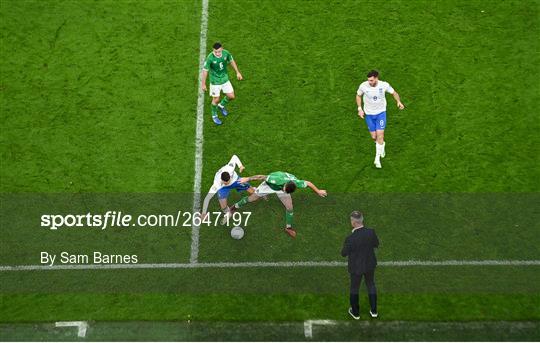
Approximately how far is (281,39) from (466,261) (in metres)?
6.77

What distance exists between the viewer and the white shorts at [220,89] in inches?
529

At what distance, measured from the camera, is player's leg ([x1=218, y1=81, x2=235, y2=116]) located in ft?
44.2

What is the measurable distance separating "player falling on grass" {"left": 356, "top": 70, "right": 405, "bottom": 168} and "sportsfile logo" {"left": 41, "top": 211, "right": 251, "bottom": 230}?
3043mm

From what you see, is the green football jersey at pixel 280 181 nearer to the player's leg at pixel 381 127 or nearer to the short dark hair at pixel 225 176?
the short dark hair at pixel 225 176

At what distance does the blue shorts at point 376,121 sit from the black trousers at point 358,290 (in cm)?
326

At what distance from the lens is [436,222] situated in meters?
12.7

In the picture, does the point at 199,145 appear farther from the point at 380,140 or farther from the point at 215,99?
the point at 380,140

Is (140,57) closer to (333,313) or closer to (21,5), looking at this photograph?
(21,5)

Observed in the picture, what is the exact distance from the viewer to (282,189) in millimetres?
11789

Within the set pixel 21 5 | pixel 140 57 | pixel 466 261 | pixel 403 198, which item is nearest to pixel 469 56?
pixel 403 198

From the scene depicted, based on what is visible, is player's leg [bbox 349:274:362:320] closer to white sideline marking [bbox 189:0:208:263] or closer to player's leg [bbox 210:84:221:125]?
white sideline marking [bbox 189:0:208:263]

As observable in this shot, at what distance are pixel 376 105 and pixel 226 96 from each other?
3.34 meters

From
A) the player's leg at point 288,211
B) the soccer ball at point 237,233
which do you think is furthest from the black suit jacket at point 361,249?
the soccer ball at point 237,233

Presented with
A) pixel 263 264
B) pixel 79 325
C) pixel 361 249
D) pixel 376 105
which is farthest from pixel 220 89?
pixel 79 325
